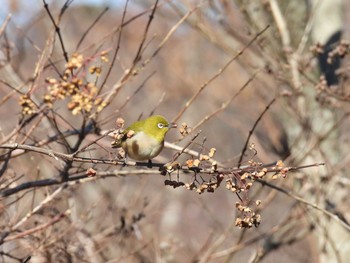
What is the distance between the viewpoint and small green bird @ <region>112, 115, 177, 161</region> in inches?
118

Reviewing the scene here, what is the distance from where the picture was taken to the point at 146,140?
118 inches

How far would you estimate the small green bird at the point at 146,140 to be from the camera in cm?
299

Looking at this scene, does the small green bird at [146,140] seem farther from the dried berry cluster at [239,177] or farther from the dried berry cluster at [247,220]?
the dried berry cluster at [247,220]

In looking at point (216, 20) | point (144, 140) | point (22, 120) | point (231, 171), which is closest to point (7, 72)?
point (22, 120)

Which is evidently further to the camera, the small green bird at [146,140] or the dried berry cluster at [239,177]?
the small green bird at [146,140]

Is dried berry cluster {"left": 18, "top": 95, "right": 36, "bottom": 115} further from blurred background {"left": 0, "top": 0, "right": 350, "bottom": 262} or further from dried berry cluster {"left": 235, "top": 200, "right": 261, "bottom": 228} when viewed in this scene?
dried berry cluster {"left": 235, "top": 200, "right": 261, "bottom": 228}

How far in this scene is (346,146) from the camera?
546cm

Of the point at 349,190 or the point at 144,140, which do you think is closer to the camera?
the point at 144,140

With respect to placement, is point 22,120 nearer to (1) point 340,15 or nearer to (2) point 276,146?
(2) point 276,146

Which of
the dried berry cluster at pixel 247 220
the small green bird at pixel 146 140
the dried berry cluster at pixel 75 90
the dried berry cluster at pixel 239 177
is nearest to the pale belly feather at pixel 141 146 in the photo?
the small green bird at pixel 146 140

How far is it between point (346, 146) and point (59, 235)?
9.80 ft

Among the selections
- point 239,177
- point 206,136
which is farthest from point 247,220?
point 206,136

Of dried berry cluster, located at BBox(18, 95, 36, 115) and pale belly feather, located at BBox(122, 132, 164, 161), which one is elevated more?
dried berry cluster, located at BBox(18, 95, 36, 115)

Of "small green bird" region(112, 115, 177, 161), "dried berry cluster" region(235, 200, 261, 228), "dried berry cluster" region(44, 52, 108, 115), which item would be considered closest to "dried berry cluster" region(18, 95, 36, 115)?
"dried berry cluster" region(44, 52, 108, 115)
